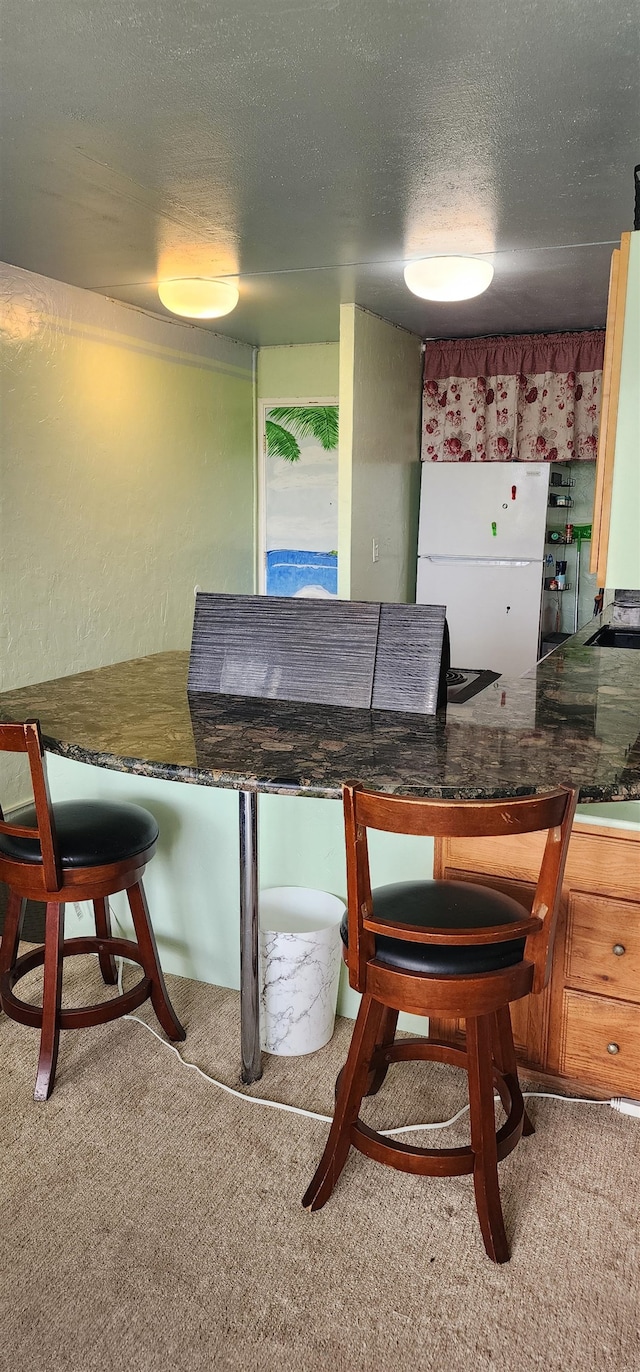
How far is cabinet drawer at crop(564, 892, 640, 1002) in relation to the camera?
2.00 metres

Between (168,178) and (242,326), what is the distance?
8.46ft

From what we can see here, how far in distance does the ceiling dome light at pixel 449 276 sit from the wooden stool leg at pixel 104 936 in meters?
2.56

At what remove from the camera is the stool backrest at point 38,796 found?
1852 millimetres

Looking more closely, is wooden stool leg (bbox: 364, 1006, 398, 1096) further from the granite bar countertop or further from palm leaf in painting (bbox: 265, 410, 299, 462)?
palm leaf in painting (bbox: 265, 410, 299, 462)

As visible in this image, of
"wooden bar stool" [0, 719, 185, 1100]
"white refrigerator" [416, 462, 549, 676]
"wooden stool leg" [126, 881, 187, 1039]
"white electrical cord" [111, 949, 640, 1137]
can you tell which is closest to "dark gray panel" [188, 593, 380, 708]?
"wooden bar stool" [0, 719, 185, 1100]

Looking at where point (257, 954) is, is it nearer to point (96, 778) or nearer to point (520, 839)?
point (520, 839)

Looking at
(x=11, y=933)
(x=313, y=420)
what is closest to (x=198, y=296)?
(x=313, y=420)

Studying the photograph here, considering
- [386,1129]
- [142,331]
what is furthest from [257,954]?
[142,331]

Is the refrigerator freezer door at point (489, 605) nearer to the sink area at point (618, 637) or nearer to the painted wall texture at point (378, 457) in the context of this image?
the painted wall texture at point (378, 457)

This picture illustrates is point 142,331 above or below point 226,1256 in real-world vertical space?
above

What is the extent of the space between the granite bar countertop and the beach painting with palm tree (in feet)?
11.8

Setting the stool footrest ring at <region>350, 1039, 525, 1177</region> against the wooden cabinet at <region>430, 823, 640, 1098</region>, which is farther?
the wooden cabinet at <region>430, 823, 640, 1098</region>

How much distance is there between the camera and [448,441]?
5477 millimetres

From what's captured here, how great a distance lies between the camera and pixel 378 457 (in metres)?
5.00
